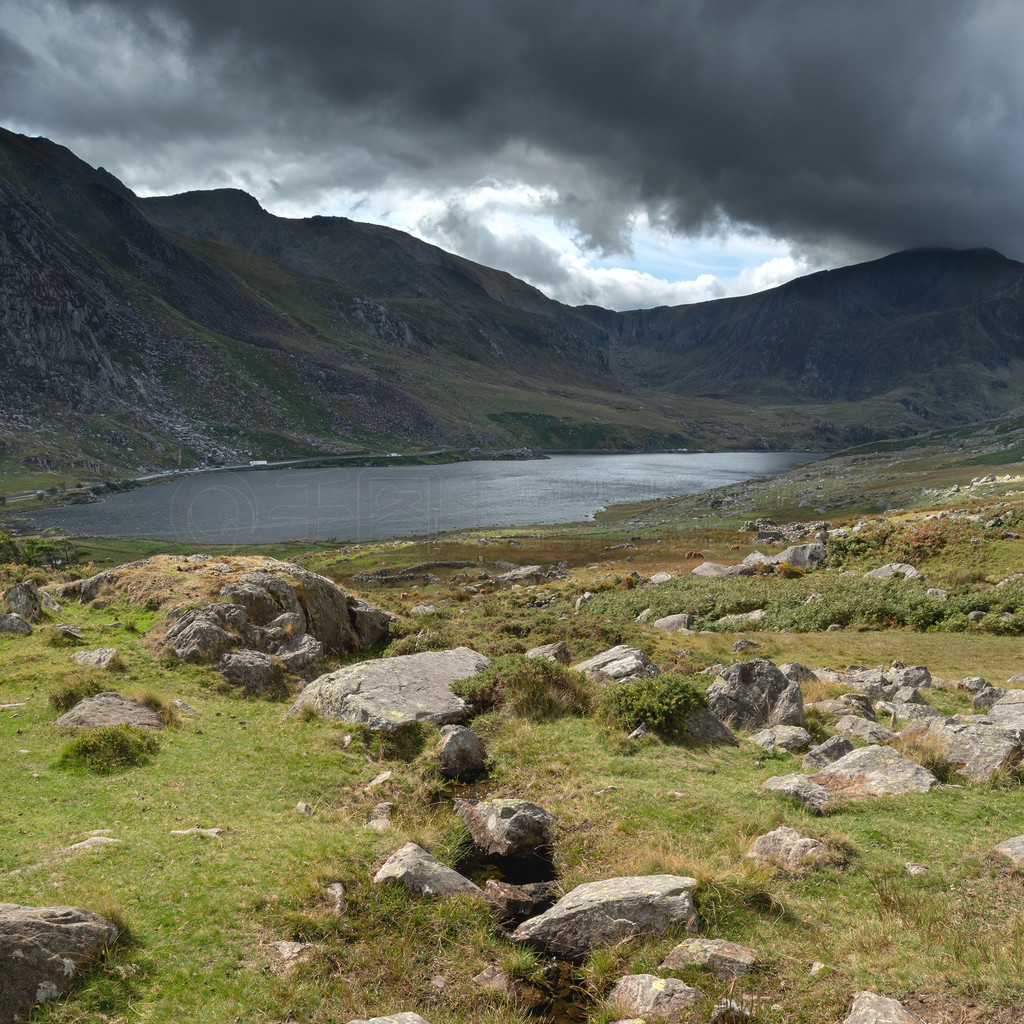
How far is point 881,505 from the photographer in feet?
330

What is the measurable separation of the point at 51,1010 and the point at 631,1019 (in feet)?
22.8

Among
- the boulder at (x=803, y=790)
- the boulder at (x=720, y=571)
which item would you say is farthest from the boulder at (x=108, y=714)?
the boulder at (x=720, y=571)

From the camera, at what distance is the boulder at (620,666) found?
20.8 metres

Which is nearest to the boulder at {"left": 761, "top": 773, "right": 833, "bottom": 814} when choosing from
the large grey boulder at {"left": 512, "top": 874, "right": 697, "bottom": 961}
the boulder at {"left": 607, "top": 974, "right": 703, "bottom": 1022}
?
the large grey boulder at {"left": 512, "top": 874, "right": 697, "bottom": 961}

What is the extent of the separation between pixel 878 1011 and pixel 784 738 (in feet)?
31.8

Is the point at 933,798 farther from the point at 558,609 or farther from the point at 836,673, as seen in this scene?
the point at 558,609

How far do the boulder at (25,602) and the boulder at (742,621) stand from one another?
101ft

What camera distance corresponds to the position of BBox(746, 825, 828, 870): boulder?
10.7 m

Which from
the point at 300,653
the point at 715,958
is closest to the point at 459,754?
the point at 715,958

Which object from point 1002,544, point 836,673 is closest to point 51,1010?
point 836,673

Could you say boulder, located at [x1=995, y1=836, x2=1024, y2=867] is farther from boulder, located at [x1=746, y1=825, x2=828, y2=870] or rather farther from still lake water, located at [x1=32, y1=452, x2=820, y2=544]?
still lake water, located at [x1=32, y1=452, x2=820, y2=544]

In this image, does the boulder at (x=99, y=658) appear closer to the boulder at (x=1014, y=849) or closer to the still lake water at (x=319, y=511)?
the boulder at (x=1014, y=849)

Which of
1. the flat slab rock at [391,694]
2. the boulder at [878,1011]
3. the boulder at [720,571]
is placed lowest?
the boulder at [720,571]

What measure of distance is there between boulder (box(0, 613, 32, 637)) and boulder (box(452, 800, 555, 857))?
1712cm
